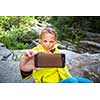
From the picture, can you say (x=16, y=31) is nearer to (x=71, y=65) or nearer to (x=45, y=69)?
(x=45, y=69)

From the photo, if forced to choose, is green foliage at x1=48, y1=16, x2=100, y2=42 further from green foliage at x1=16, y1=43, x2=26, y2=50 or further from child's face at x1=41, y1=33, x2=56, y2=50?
green foliage at x1=16, y1=43, x2=26, y2=50

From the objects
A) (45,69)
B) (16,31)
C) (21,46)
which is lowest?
(45,69)

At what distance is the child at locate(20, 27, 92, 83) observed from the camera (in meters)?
2.15

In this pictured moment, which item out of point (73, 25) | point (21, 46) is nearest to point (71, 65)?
point (73, 25)

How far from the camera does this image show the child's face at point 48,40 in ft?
7.07

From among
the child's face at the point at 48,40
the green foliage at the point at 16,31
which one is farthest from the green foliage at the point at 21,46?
the child's face at the point at 48,40

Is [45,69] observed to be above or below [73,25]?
below

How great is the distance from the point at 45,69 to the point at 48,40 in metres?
0.22

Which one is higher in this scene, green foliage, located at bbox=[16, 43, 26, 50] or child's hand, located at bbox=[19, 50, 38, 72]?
green foliage, located at bbox=[16, 43, 26, 50]

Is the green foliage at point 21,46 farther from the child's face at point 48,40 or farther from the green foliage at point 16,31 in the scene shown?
the child's face at point 48,40

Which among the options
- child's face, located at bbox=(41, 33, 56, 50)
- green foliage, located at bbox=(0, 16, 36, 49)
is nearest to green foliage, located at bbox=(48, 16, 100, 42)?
child's face, located at bbox=(41, 33, 56, 50)

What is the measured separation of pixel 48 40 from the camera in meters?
2.16
